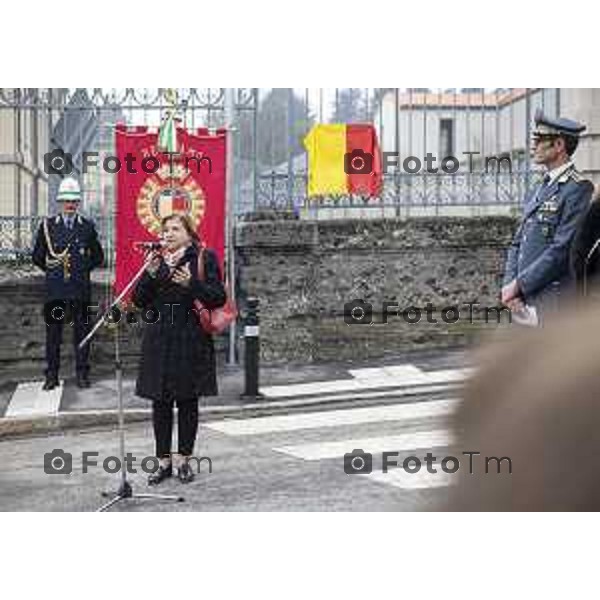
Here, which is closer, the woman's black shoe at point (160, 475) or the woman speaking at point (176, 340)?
the woman speaking at point (176, 340)

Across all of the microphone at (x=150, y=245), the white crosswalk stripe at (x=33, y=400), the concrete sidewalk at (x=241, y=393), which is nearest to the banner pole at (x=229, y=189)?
the concrete sidewalk at (x=241, y=393)

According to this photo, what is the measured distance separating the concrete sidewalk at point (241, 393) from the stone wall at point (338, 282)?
103 millimetres

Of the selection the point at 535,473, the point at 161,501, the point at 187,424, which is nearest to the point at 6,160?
the point at 187,424

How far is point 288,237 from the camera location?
256 inches

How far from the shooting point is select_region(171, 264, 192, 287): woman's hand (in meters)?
3.79

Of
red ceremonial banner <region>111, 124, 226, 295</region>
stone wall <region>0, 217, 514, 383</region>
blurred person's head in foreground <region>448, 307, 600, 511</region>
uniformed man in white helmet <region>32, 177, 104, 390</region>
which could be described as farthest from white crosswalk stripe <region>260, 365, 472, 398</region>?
blurred person's head in foreground <region>448, 307, 600, 511</region>

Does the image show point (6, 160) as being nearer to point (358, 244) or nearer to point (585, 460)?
point (358, 244)

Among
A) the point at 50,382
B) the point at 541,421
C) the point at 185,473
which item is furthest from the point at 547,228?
the point at 541,421

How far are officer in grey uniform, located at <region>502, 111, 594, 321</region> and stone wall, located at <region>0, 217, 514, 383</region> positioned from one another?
82cm

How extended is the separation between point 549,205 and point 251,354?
1.80m

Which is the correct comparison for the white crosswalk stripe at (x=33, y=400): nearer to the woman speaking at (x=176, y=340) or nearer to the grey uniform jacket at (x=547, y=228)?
the woman speaking at (x=176, y=340)

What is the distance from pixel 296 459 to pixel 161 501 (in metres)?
0.96

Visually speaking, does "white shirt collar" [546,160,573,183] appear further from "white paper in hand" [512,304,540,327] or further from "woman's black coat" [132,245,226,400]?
"white paper in hand" [512,304,540,327]

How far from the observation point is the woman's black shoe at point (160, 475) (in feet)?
13.0
